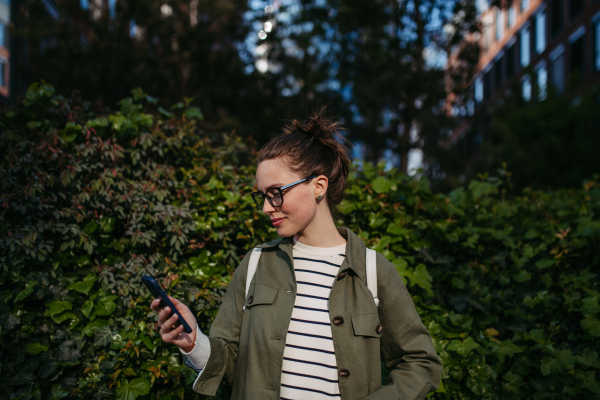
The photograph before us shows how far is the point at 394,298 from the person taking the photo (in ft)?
5.36

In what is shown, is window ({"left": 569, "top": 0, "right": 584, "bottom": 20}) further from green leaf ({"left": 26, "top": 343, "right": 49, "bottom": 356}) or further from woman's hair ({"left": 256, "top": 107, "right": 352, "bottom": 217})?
green leaf ({"left": 26, "top": 343, "right": 49, "bottom": 356})

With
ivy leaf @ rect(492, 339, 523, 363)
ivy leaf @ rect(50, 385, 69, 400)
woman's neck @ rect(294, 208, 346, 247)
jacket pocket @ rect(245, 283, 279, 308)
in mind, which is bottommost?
ivy leaf @ rect(50, 385, 69, 400)

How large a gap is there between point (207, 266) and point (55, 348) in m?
0.96

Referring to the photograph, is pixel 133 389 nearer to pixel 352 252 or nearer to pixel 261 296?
pixel 261 296

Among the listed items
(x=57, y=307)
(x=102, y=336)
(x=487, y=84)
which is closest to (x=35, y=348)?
(x=57, y=307)

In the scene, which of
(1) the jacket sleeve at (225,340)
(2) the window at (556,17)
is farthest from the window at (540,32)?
(1) the jacket sleeve at (225,340)

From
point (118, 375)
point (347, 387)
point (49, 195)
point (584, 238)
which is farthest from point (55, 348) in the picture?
point (584, 238)

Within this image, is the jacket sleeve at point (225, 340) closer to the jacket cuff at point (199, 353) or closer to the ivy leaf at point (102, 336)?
the jacket cuff at point (199, 353)

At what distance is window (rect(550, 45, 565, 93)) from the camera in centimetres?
2238

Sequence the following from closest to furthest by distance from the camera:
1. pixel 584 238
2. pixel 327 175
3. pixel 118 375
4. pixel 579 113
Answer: pixel 327 175 → pixel 118 375 → pixel 584 238 → pixel 579 113

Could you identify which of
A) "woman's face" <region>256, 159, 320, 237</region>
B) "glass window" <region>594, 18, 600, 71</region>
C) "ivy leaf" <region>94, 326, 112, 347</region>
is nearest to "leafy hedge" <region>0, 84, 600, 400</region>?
"ivy leaf" <region>94, 326, 112, 347</region>

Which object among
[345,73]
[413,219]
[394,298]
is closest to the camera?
[394,298]

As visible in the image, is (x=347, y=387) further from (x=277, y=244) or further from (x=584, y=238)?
(x=584, y=238)

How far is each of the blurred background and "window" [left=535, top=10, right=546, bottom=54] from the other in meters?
12.6
